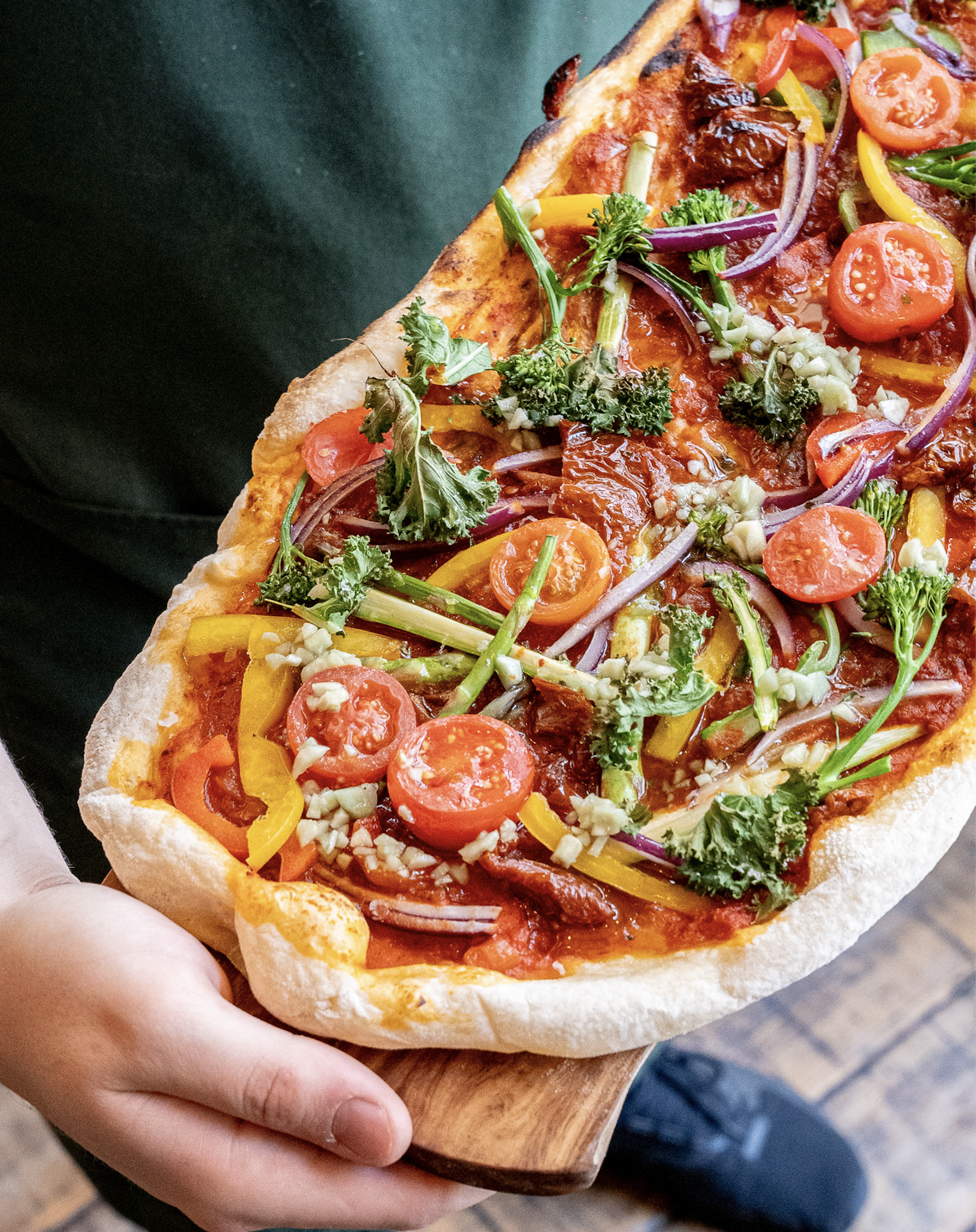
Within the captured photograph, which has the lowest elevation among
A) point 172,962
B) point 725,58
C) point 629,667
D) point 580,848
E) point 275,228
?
point 172,962

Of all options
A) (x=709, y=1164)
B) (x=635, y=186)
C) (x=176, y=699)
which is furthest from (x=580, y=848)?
(x=709, y=1164)

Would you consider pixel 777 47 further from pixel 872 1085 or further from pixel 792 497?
pixel 872 1085

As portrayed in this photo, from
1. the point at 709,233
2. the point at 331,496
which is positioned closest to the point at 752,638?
the point at 331,496

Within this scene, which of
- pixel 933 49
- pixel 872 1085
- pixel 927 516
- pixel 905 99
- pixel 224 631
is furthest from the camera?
pixel 872 1085

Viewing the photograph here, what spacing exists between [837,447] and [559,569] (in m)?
0.86

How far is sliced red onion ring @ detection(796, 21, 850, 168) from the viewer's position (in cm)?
340

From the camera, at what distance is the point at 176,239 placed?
10.9ft

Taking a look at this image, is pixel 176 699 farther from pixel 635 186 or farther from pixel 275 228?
pixel 635 186

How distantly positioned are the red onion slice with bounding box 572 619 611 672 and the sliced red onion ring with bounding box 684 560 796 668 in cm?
27

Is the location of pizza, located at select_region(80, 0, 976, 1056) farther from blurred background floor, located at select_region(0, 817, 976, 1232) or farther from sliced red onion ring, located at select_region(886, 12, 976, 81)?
blurred background floor, located at select_region(0, 817, 976, 1232)

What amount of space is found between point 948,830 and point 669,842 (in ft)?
2.26

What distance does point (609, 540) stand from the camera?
9.21 ft

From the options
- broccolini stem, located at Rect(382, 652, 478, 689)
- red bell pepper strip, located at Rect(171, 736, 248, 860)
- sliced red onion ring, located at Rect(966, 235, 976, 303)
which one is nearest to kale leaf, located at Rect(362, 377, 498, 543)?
broccolini stem, located at Rect(382, 652, 478, 689)

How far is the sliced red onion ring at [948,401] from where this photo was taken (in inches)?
114
